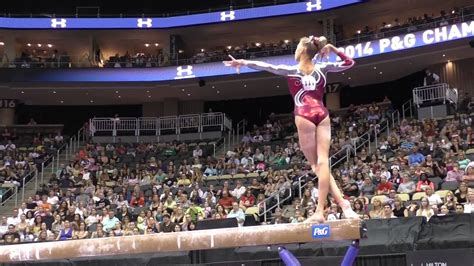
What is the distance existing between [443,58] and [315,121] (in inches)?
695

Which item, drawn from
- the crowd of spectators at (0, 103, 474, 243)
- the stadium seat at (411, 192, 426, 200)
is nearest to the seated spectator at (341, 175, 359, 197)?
the crowd of spectators at (0, 103, 474, 243)

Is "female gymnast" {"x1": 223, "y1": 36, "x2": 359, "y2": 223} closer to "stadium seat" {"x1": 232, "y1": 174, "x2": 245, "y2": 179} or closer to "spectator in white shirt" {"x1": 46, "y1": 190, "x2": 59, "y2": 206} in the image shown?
"stadium seat" {"x1": 232, "y1": 174, "x2": 245, "y2": 179}

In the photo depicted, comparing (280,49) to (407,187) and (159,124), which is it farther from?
(407,187)

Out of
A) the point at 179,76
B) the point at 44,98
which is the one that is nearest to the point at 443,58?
the point at 179,76

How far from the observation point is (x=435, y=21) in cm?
1972

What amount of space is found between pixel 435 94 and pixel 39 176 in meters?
13.9

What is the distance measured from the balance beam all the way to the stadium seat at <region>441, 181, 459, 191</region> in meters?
7.51

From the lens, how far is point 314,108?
5.85m

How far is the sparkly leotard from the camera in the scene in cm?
584

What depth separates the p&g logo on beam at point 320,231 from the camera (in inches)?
222

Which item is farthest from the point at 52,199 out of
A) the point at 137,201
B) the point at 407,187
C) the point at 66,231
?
the point at 407,187

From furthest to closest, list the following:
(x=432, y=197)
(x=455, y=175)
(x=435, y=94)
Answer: (x=435, y=94), (x=455, y=175), (x=432, y=197)

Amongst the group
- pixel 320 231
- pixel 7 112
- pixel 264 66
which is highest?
pixel 264 66

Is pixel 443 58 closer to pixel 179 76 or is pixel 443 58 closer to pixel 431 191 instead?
pixel 179 76
